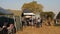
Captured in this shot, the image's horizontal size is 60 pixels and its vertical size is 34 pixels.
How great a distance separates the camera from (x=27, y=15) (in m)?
30.6

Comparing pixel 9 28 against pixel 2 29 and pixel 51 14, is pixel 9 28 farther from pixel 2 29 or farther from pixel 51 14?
pixel 51 14

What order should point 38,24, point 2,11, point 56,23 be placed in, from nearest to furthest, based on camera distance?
point 2,11 → point 38,24 → point 56,23

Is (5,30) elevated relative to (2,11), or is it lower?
lower

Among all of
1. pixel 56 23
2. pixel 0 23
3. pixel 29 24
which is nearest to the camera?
pixel 0 23

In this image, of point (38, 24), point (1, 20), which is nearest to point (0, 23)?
point (1, 20)

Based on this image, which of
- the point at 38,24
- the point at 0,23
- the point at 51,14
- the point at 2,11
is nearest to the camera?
the point at 0,23

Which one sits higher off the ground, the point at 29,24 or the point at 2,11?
the point at 2,11

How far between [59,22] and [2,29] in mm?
18512

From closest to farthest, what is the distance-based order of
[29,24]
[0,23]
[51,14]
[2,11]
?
[0,23], [2,11], [29,24], [51,14]

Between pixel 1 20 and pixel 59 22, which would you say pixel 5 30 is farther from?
pixel 59 22

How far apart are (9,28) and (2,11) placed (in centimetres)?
724

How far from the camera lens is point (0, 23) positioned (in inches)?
514

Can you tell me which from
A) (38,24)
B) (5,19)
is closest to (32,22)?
(38,24)

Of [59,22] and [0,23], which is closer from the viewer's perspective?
[0,23]
